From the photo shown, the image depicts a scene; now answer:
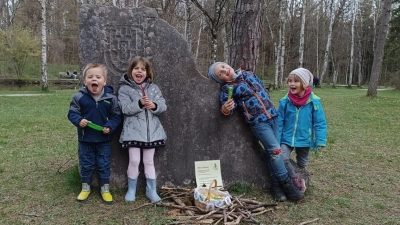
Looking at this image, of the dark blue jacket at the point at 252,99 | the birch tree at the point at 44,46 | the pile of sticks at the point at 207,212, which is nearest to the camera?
the pile of sticks at the point at 207,212

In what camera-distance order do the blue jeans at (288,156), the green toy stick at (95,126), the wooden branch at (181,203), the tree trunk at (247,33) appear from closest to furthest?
the wooden branch at (181,203) < the green toy stick at (95,126) < the blue jeans at (288,156) < the tree trunk at (247,33)

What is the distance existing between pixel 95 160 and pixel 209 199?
4.45 ft

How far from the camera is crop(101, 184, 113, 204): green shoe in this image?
4090mm

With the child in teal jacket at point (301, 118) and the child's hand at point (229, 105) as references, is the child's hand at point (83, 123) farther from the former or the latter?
the child in teal jacket at point (301, 118)

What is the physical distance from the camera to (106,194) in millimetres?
4133

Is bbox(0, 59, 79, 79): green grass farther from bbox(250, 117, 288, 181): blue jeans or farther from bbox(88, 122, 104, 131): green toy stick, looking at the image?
Result: bbox(250, 117, 288, 181): blue jeans

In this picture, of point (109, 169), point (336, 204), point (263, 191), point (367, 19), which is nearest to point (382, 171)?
point (336, 204)

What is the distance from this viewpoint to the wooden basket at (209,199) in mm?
3859

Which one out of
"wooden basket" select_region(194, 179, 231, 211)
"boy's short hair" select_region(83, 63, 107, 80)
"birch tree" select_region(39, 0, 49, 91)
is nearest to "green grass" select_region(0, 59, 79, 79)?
"birch tree" select_region(39, 0, 49, 91)

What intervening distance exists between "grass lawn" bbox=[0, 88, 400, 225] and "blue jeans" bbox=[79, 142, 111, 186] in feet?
0.83

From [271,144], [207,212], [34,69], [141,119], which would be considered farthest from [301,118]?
[34,69]

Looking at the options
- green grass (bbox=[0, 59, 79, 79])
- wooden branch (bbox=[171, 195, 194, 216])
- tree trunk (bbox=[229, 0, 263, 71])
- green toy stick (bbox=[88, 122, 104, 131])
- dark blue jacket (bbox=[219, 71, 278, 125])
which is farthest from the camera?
green grass (bbox=[0, 59, 79, 79])

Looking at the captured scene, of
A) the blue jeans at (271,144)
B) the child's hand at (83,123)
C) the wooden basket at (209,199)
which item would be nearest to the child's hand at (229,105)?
the blue jeans at (271,144)

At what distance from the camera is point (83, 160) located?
162 inches
